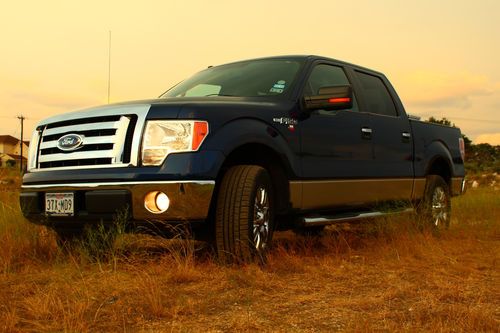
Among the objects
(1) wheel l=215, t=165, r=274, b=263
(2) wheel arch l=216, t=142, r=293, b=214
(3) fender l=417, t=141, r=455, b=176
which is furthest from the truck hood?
(3) fender l=417, t=141, r=455, b=176

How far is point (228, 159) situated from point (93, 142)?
100 centimetres

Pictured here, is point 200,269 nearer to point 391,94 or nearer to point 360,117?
point 360,117

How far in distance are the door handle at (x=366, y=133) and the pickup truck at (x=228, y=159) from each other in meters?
0.03

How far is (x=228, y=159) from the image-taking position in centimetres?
452

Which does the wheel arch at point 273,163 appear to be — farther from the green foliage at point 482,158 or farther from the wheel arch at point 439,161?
the green foliage at point 482,158

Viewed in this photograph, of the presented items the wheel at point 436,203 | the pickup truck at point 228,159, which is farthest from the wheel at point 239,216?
the wheel at point 436,203

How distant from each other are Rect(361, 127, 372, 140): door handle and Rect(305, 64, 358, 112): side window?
0.76 feet

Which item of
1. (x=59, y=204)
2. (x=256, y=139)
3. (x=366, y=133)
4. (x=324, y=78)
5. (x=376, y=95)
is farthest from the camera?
(x=376, y=95)

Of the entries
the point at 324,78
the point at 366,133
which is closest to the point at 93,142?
the point at 324,78

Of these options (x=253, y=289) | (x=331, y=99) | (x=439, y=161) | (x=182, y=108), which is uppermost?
(x=331, y=99)

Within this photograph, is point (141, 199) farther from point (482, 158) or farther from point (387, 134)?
point (482, 158)

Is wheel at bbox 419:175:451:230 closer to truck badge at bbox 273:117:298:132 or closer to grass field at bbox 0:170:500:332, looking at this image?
grass field at bbox 0:170:500:332

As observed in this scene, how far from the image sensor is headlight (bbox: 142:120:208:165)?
4.05 m

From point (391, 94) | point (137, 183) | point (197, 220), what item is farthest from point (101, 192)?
point (391, 94)
